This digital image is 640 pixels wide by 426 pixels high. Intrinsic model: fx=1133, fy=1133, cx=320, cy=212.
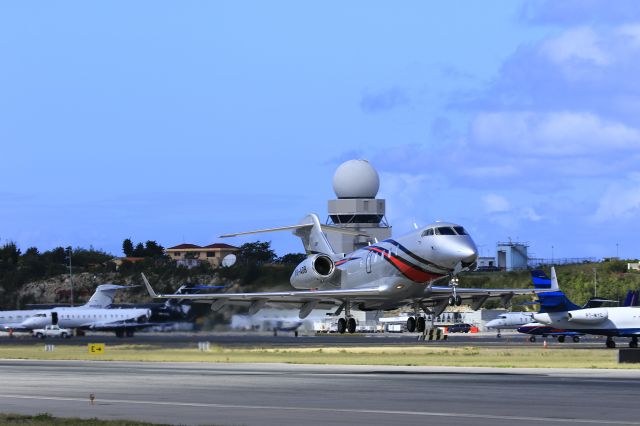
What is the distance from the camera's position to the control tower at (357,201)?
146500 mm

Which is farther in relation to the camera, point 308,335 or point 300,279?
point 308,335

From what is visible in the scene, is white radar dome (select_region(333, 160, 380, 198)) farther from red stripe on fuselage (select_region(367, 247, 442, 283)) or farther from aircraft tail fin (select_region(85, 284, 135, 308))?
red stripe on fuselage (select_region(367, 247, 442, 283))

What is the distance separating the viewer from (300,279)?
67.8 metres

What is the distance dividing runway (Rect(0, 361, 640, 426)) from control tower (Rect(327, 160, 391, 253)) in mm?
95003

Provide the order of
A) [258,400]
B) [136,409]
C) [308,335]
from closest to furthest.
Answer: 1. [136,409]
2. [258,400]
3. [308,335]

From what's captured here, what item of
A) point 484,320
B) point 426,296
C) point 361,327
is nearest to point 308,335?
point 361,327

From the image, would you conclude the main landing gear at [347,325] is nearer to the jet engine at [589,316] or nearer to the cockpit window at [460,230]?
the cockpit window at [460,230]

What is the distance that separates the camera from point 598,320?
87.8m


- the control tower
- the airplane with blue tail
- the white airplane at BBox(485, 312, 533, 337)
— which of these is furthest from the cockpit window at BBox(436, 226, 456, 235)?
A: the control tower

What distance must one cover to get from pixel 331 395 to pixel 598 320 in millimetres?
57069

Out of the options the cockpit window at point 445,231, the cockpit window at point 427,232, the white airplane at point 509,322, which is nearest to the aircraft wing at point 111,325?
the white airplane at point 509,322

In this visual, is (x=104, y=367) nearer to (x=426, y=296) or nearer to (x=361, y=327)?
(x=426, y=296)

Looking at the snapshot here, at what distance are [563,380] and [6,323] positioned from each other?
93986 millimetres

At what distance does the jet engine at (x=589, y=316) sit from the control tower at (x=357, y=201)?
2247 inches
